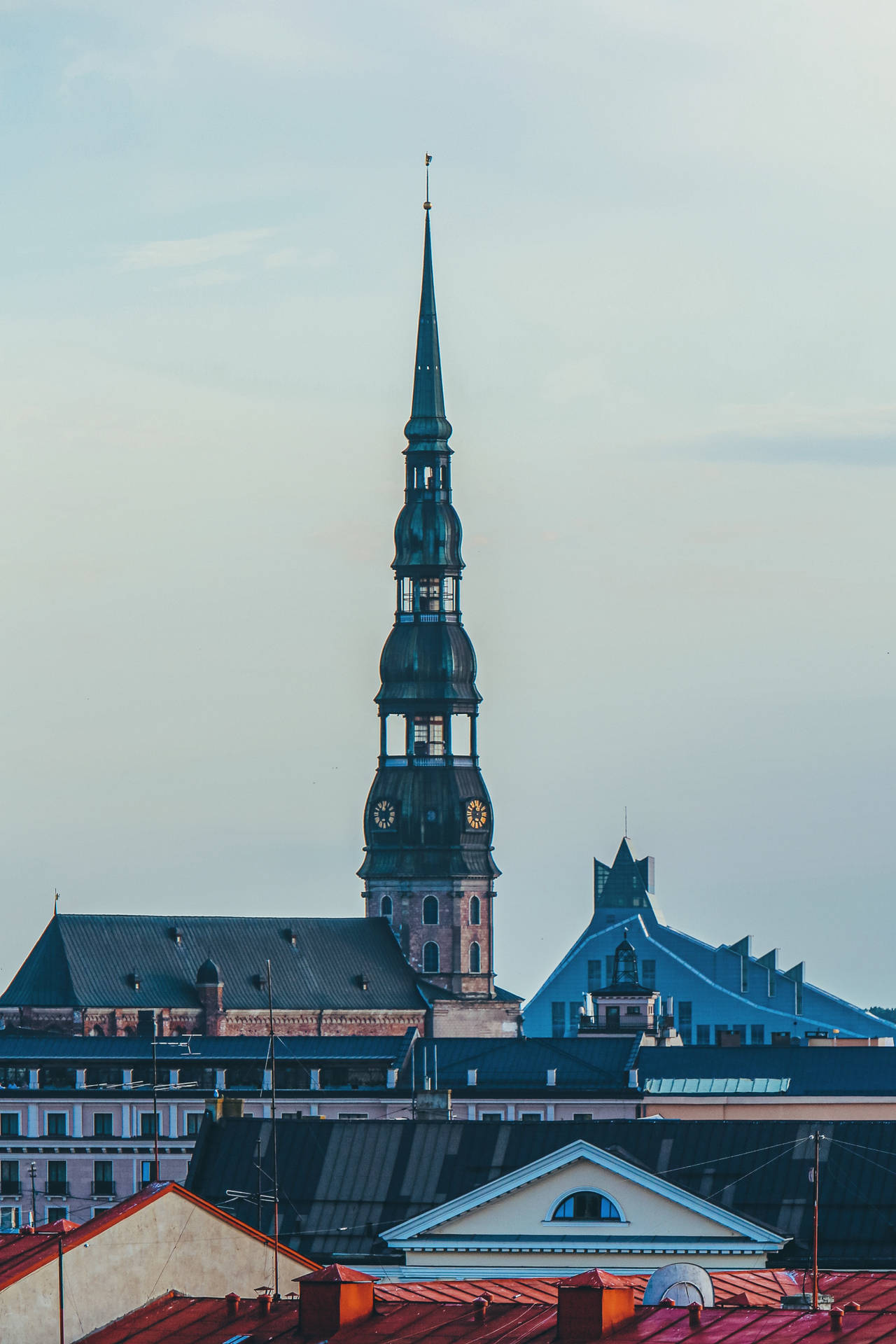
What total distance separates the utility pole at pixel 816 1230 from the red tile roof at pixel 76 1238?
8707 mm

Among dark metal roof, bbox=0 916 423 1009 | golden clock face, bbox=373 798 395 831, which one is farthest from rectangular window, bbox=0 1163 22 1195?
golden clock face, bbox=373 798 395 831

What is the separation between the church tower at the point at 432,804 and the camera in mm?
190750

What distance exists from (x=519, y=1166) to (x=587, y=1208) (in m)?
7.24

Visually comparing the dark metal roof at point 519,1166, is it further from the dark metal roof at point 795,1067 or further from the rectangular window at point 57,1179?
the dark metal roof at point 795,1067

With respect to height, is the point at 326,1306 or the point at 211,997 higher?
the point at 211,997

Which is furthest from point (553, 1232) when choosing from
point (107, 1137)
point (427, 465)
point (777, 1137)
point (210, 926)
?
point (427, 465)

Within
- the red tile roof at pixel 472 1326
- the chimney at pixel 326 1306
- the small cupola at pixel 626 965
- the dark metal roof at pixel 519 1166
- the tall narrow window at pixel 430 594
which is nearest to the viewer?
the red tile roof at pixel 472 1326

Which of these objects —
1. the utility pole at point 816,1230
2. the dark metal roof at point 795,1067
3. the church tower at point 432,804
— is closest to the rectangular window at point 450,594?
the church tower at point 432,804

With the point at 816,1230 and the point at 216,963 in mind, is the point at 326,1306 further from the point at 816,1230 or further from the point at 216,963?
the point at 216,963

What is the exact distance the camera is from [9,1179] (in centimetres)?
13775

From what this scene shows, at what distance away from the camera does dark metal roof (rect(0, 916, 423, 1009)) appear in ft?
573

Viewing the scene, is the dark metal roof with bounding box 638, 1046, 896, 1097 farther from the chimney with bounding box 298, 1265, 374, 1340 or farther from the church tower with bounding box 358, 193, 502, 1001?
the chimney with bounding box 298, 1265, 374, 1340

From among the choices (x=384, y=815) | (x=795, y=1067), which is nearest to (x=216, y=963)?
(x=384, y=815)

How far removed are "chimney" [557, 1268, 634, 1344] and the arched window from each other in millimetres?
22977
